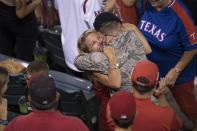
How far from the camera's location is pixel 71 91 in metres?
3.27

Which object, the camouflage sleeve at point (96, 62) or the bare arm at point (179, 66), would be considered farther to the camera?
the bare arm at point (179, 66)

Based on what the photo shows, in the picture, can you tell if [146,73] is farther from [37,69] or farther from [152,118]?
[37,69]

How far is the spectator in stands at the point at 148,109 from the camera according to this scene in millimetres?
2250

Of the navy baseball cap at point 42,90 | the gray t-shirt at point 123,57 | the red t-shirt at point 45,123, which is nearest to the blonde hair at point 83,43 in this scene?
Answer: the gray t-shirt at point 123,57

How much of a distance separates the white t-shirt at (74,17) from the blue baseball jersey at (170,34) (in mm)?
544

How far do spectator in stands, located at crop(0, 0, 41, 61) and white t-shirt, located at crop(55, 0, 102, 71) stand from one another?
24.8 inches

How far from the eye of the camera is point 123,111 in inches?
81.9

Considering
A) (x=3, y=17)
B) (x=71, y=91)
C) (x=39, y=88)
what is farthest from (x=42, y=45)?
(x=39, y=88)

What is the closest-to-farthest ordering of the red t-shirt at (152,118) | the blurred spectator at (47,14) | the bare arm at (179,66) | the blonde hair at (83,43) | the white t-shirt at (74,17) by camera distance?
the red t-shirt at (152,118)
the blonde hair at (83,43)
the bare arm at (179,66)
the white t-shirt at (74,17)
the blurred spectator at (47,14)

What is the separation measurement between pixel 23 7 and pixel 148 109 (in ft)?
8.14

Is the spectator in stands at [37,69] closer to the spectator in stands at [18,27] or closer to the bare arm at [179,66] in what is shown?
the bare arm at [179,66]

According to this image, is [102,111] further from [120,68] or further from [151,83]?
[151,83]

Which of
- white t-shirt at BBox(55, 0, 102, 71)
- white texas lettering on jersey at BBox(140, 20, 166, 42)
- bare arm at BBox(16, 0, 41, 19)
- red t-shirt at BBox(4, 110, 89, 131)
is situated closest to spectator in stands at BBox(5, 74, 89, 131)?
red t-shirt at BBox(4, 110, 89, 131)

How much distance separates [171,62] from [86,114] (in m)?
1.00
